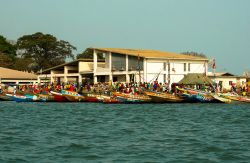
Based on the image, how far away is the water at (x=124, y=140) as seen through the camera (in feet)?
62.6

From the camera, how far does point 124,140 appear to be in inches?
903

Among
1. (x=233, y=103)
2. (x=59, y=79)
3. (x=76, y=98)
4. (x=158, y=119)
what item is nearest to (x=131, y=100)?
(x=76, y=98)

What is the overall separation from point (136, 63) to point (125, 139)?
41905 millimetres

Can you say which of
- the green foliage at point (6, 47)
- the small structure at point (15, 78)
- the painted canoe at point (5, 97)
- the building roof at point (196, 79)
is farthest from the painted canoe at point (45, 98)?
the green foliage at point (6, 47)

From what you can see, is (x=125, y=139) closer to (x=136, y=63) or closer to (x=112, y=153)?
(x=112, y=153)

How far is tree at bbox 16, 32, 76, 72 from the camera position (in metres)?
100

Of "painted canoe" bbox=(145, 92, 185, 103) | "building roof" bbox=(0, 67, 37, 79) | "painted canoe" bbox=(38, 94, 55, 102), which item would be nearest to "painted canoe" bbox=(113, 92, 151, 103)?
"painted canoe" bbox=(145, 92, 185, 103)

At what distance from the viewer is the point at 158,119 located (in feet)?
110

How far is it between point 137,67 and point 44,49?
138ft

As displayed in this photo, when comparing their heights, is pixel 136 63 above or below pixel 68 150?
above

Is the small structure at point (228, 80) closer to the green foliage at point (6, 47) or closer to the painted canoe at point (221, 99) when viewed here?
the painted canoe at point (221, 99)

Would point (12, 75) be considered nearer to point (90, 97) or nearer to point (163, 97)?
point (90, 97)

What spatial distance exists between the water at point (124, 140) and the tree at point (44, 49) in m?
68.4

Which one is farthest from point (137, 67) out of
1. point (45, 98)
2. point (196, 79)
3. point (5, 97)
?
point (5, 97)
